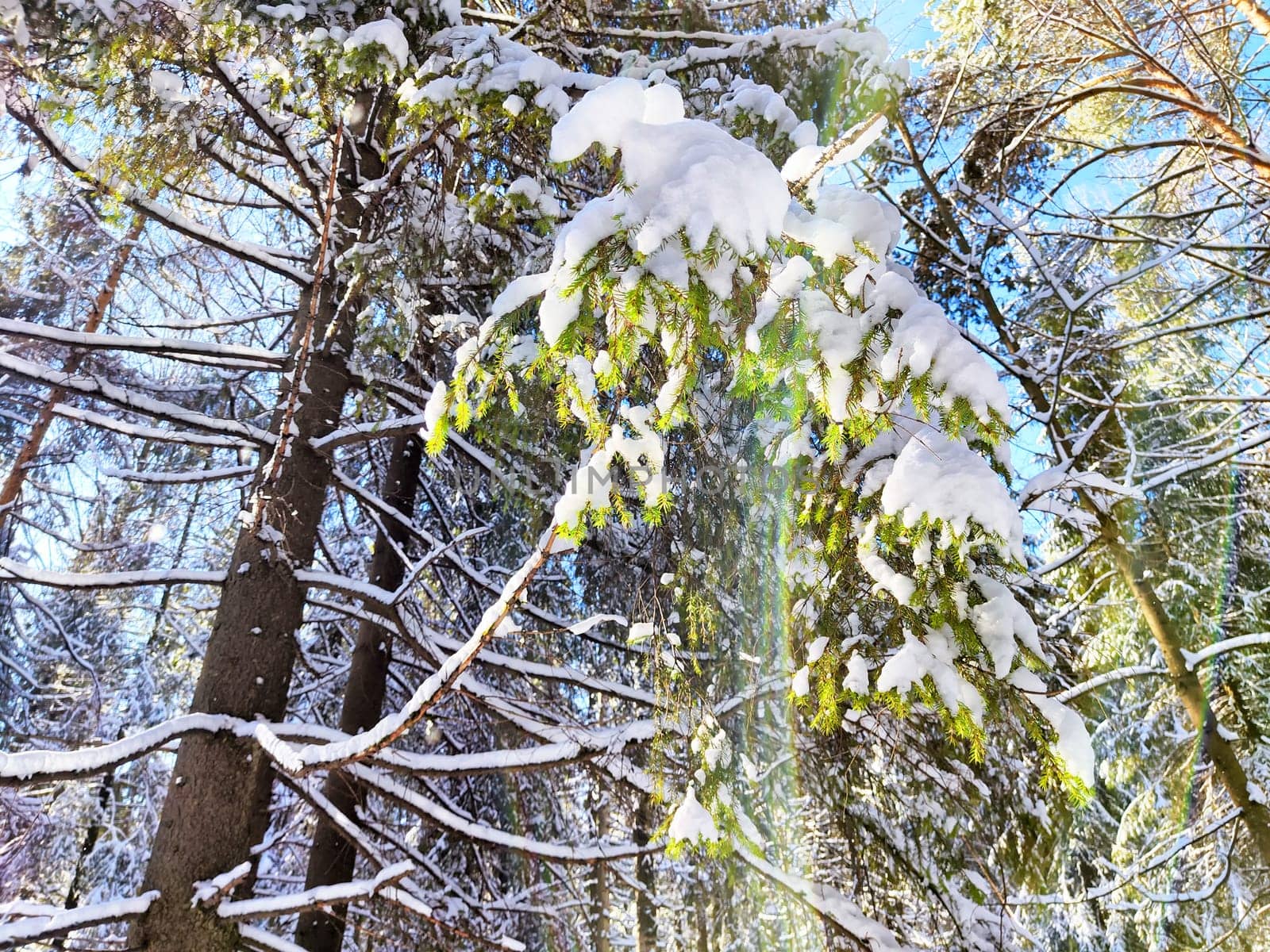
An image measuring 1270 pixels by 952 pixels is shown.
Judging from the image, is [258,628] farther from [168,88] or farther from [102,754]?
[168,88]

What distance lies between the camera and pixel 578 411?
1855 millimetres

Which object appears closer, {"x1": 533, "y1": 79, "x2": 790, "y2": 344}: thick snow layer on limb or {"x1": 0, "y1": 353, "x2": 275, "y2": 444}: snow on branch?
{"x1": 533, "y1": 79, "x2": 790, "y2": 344}: thick snow layer on limb

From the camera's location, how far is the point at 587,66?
4.73 m

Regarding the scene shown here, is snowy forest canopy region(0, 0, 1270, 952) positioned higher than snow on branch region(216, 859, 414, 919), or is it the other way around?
snowy forest canopy region(0, 0, 1270, 952)

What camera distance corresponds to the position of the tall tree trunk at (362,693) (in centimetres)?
467

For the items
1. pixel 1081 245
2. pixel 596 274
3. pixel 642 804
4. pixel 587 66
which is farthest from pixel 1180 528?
pixel 596 274

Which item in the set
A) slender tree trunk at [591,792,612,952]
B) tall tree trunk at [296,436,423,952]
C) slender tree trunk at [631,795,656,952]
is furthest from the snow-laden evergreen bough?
slender tree trunk at [631,795,656,952]

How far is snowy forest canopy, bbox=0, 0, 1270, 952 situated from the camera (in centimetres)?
187

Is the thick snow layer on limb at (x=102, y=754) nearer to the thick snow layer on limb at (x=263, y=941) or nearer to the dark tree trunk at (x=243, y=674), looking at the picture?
the dark tree trunk at (x=243, y=674)

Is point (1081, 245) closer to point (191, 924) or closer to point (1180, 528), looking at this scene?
point (1180, 528)

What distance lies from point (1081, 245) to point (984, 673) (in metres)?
4.12

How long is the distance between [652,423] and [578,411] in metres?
0.27

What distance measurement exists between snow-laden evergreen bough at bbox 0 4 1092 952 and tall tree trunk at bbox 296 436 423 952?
23 centimetres

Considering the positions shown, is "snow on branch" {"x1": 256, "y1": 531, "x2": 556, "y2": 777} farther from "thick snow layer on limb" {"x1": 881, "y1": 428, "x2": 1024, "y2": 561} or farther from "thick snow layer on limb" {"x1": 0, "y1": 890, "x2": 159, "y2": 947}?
"thick snow layer on limb" {"x1": 881, "y1": 428, "x2": 1024, "y2": 561}
